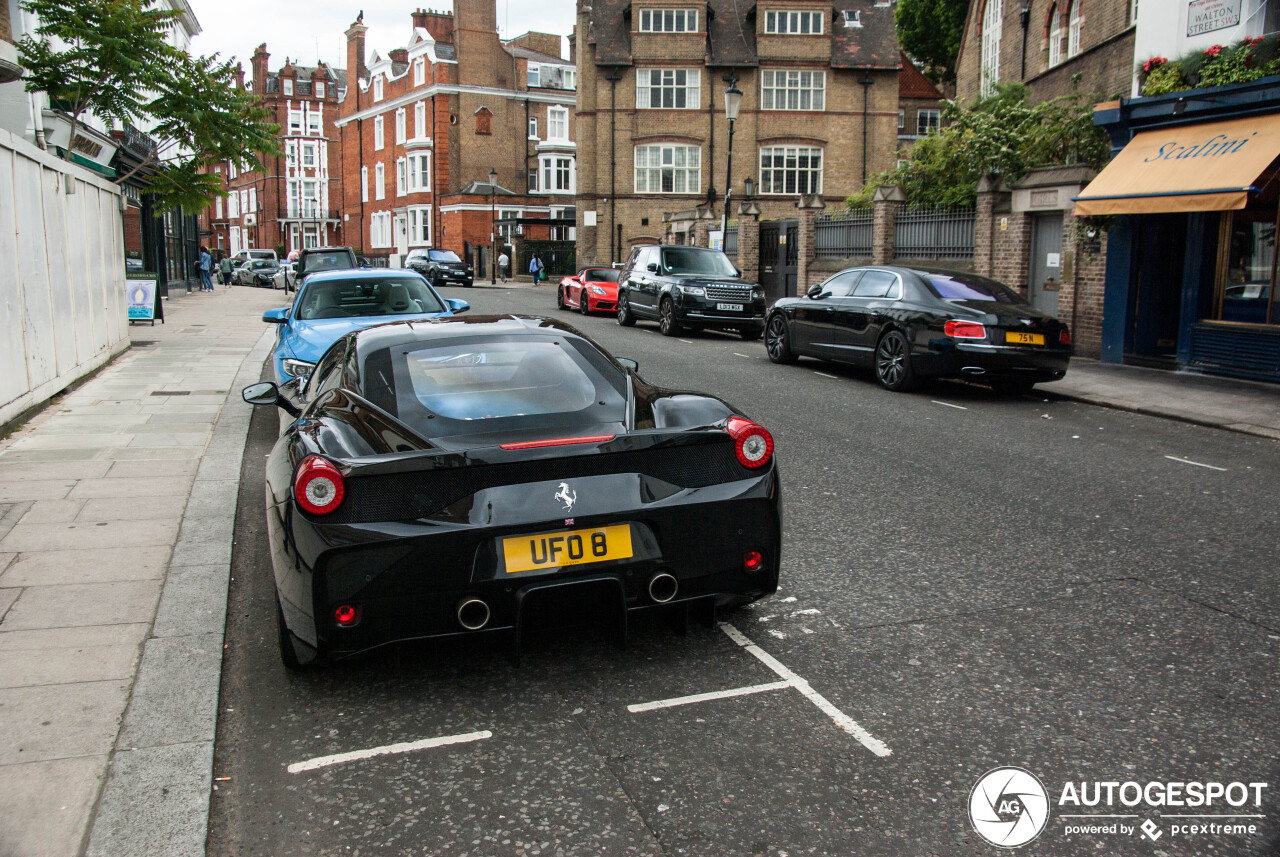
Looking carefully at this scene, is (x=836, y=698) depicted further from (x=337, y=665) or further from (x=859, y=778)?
(x=337, y=665)

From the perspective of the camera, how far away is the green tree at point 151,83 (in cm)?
1631

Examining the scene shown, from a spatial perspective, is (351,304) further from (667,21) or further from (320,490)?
(667,21)

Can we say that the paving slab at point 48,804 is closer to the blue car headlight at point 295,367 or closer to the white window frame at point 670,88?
the blue car headlight at point 295,367

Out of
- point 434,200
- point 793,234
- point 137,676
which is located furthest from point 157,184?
point 434,200

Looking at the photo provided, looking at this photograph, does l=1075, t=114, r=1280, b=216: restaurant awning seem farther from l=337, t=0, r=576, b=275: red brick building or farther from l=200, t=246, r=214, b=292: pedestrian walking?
l=337, t=0, r=576, b=275: red brick building

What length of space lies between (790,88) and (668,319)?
30.7 metres

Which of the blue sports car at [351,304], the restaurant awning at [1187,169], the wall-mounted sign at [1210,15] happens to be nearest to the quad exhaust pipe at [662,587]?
the blue sports car at [351,304]

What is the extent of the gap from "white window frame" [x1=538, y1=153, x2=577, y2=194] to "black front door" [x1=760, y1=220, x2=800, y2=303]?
36.7 m

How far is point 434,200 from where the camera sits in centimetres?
6347

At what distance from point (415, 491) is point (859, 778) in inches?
67.8

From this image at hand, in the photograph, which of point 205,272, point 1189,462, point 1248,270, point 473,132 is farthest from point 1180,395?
point 473,132

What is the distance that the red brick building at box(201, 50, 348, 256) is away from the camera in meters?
84.1

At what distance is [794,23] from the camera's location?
155 feet

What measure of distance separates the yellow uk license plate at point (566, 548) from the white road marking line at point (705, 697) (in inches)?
21.2
